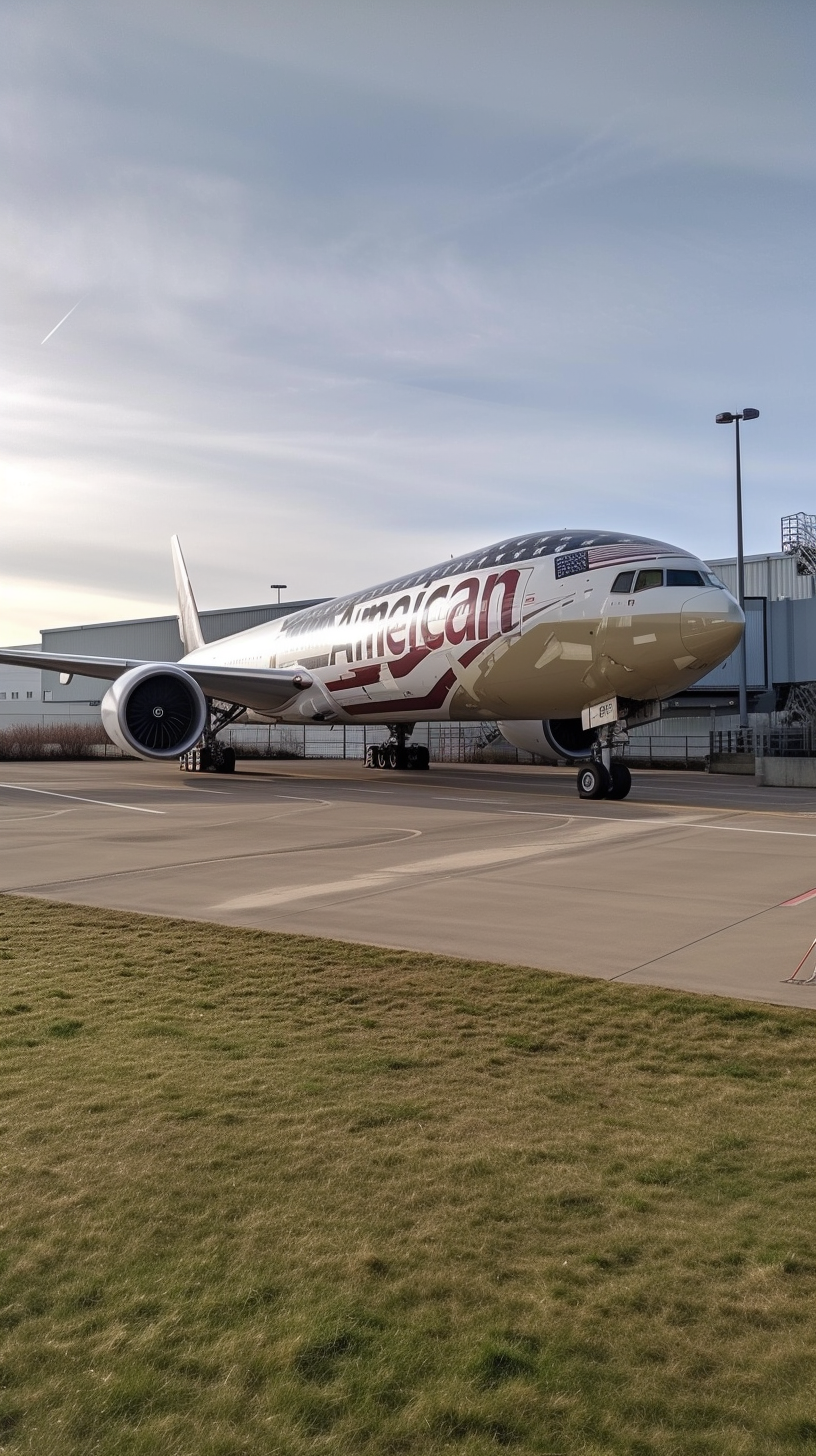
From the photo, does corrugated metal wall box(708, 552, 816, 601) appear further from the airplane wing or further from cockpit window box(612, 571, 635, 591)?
cockpit window box(612, 571, 635, 591)

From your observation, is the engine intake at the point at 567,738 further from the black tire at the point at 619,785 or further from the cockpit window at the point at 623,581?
the cockpit window at the point at 623,581

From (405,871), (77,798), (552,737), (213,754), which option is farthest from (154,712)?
(405,871)

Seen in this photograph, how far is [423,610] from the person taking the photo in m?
23.9

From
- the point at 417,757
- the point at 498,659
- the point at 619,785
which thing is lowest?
the point at 619,785

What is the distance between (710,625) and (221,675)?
46.3ft

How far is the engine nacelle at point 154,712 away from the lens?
23.2m

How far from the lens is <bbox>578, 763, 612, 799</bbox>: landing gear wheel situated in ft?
64.1

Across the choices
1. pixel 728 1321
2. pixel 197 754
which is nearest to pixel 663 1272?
pixel 728 1321

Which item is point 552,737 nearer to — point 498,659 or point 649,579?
point 498,659

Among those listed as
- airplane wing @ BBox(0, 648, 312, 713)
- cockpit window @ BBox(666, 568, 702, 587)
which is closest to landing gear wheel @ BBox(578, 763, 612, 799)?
cockpit window @ BBox(666, 568, 702, 587)

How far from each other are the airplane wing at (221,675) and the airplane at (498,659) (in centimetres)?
6

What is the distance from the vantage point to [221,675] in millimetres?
27844

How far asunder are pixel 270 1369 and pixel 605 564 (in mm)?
17914

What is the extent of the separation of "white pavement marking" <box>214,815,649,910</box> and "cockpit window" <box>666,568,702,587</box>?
6.77 metres
